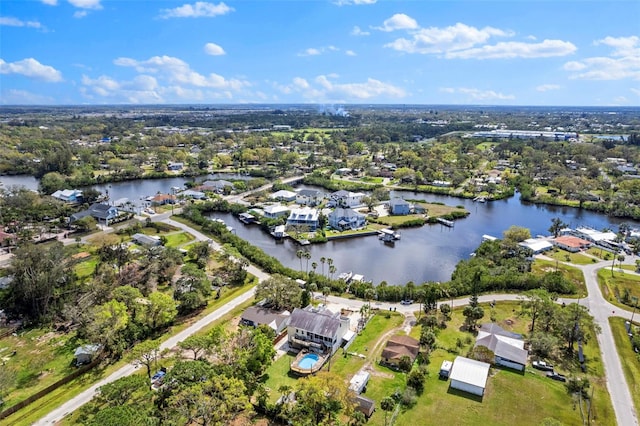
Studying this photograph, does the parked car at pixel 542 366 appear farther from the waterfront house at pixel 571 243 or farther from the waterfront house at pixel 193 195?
the waterfront house at pixel 193 195

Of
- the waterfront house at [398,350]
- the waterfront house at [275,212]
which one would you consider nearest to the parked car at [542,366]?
the waterfront house at [398,350]

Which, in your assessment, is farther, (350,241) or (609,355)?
(350,241)

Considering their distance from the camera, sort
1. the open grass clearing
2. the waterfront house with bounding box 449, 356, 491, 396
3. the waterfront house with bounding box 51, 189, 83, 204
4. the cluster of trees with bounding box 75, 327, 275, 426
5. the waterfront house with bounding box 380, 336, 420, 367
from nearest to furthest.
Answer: the cluster of trees with bounding box 75, 327, 275, 426, the open grass clearing, the waterfront house with bounding box 449, 356, 491, 396, the waterfront house with bounding box 380, 336, 420, 367, the waterfront house with bounding box 51, 189, 83, 204

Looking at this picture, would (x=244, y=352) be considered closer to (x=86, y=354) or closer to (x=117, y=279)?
(x=86, y=354)

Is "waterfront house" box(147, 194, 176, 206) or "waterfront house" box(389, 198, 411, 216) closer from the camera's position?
"waterfront house" box(389, 198, 411, 216)

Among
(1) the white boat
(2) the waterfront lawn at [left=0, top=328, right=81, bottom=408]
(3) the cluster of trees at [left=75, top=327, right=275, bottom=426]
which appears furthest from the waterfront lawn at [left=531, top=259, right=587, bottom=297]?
(2) the waterfront lawn at [left=0, top=328, right=81, bottom=408]

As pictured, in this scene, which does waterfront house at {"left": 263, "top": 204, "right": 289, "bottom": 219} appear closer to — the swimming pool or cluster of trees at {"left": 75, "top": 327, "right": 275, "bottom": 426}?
the swimming pool

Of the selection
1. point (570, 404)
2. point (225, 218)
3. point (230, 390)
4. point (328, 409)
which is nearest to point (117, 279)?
point (230, 390)
